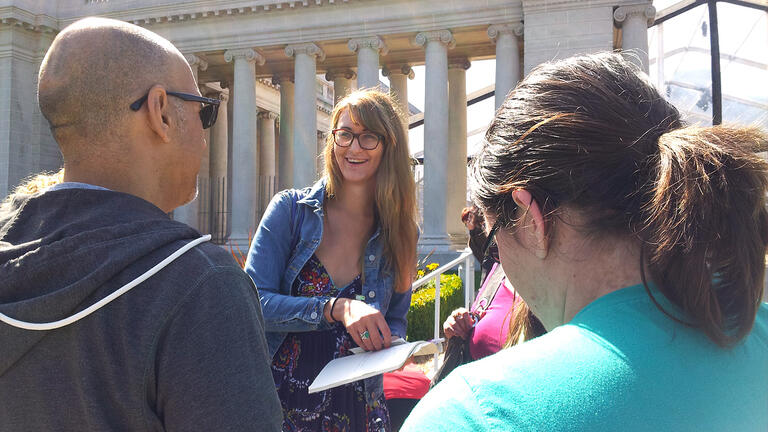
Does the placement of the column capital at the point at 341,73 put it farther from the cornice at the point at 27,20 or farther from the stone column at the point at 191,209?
the cornice at the point at 27,20

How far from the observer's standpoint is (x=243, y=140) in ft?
87.6

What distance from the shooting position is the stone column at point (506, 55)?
74.3 ft

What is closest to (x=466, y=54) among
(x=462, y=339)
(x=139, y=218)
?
(x=462, y=339)

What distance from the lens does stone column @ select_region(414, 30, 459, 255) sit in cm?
2368

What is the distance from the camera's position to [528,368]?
3.57ft

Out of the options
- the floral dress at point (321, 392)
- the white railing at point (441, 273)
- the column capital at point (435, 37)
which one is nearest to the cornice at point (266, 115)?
the column capital at point (435, 37)

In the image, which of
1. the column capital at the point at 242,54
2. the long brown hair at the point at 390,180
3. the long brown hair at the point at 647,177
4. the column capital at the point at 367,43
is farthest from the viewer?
the column capital at the point at 242,54

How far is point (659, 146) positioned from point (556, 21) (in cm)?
2186

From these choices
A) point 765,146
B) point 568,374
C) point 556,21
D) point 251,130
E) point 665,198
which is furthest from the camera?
point 251,130

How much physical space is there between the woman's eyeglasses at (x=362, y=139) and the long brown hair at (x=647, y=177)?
6.99 feet

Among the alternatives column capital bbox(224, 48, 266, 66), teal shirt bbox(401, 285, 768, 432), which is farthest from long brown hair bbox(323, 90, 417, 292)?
column capital bbox(224, 48, 266, 66)

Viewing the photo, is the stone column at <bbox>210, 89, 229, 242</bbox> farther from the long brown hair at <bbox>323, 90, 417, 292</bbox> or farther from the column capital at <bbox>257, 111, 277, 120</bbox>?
the long brown hair at <bbox>323, 90, 417, 292</bbox>

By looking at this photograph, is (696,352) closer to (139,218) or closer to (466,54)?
(139,218)

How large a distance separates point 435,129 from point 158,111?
22.3m
